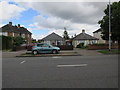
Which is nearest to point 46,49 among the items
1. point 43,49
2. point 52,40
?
point 43,49

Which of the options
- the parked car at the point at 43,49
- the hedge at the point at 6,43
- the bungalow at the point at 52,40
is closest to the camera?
the parked car at the point at 43,49

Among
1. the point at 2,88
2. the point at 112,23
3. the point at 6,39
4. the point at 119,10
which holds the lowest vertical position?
the point at 2,88

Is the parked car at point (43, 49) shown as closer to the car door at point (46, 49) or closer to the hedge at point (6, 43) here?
the car door at point (46, 49)

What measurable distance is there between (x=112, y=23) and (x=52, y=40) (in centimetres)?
2326

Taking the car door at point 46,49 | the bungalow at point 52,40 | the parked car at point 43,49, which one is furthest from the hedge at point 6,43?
the car door at point 46,49

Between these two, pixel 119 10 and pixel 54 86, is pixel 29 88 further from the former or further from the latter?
pixel 119 10

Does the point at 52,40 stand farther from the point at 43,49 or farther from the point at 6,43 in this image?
the point at 43,49

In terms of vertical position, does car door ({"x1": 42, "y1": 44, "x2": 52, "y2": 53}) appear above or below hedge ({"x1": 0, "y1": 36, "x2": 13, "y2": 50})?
below

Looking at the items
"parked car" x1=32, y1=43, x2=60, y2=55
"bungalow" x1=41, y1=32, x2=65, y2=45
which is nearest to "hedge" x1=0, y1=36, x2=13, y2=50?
"bungalow" x1=41, y1=32, x2=65, y2=45

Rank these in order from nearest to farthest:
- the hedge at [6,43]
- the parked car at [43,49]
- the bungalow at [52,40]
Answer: the parked car at [43,49] → the hedge at [6,43] → the bungalow at [52,40]

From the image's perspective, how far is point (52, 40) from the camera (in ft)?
120

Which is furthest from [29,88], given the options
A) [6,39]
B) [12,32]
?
[12,32]

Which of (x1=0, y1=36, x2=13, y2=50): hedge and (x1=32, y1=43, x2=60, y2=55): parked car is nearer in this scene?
(x1=32, y1=43, x2=60, y2=55): parked car

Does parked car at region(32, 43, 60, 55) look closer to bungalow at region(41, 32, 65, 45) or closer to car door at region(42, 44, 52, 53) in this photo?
car door at region(42, 44, 52, 53)
